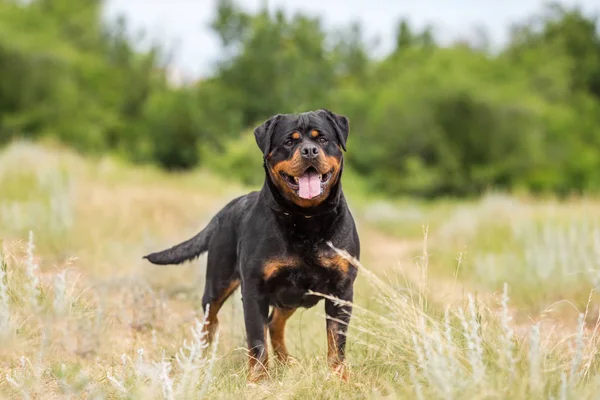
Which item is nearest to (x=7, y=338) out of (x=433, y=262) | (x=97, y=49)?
(x=433, y=262)

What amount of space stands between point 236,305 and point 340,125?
2.21 metres

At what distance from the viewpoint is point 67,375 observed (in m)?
3.70

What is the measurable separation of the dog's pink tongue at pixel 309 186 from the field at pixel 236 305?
1.70ft

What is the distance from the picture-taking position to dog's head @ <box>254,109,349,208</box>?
3.99m

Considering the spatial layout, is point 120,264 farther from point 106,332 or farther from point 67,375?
point 67,375

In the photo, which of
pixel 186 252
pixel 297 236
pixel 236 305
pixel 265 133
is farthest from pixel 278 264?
pixel 236 305

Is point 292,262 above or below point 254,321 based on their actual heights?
above

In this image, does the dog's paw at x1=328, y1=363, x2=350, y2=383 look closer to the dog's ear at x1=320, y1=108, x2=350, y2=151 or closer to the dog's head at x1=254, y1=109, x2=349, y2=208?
the dog's head at x1=254, y1=109, x2=349, y2=208

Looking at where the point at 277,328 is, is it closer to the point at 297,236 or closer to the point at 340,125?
the point at 297,236

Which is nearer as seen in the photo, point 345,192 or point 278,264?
point 278,264

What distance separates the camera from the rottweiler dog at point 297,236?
4.01 meters

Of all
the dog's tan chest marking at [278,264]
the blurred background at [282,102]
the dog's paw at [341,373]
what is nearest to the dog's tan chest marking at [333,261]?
the dog's tan chest marking at [278,264]

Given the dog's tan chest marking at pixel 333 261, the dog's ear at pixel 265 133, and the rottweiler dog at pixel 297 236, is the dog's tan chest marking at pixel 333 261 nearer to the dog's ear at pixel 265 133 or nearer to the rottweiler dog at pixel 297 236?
the rottweiler dog at pixel 297 236

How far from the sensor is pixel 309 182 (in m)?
4.01
